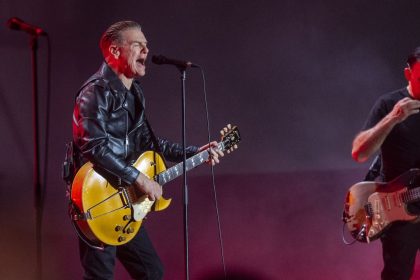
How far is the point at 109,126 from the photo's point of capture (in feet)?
9.91

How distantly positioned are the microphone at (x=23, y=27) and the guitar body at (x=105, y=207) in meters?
1.65

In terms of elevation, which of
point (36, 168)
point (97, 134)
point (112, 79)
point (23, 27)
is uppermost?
point (23, 27)

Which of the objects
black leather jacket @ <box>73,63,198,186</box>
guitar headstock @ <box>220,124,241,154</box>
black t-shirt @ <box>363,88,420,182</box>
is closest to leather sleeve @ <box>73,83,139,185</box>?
black leather jacket @ <box>73,63,198,186</box>

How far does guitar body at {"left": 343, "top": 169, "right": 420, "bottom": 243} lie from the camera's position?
10.6 feet

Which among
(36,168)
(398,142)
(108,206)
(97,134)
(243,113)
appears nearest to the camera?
(97,134)

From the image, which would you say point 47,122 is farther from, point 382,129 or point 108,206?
point 382,129

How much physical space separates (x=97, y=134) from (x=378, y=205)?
1.83 meters

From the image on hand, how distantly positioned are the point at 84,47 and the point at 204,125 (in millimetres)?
1182

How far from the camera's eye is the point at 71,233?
171 inches

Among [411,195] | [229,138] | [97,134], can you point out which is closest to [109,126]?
[97,134]

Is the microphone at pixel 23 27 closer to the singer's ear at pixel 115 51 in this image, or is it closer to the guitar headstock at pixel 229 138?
the singer's ear at pixel 115 51

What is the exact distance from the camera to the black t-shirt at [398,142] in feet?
10.8

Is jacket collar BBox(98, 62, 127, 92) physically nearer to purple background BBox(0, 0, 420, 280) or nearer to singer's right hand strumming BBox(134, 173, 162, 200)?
singer's right hand strumming BBox(134, 173, 162, 200)

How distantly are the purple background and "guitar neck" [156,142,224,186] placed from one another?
871 millimetres
